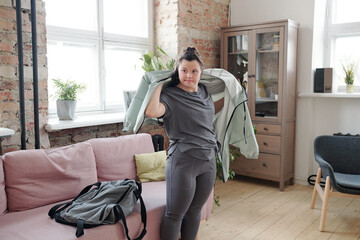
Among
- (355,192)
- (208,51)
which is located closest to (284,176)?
(355,192)

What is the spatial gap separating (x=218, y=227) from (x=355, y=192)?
1182mm

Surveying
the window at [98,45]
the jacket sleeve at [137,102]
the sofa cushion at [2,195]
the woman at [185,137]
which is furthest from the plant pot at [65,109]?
the woman at [185,137]

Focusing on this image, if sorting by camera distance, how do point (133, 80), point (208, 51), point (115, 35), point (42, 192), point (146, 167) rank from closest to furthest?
point (42, 192) → point (146, 167) → point (115, 35) → point (133, 80) → point (208, 51)

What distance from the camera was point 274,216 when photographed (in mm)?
3297

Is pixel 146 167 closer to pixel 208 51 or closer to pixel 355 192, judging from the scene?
pixel 355 192

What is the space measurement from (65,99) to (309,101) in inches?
112

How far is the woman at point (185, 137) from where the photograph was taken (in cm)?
202

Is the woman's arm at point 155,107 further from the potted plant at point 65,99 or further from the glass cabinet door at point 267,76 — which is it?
the glass cabinet door at point 267,76

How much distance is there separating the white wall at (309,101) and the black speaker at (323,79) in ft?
0.29

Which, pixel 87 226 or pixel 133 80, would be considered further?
pixel 133 80

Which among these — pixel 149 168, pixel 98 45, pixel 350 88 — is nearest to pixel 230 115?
pixel 149 168

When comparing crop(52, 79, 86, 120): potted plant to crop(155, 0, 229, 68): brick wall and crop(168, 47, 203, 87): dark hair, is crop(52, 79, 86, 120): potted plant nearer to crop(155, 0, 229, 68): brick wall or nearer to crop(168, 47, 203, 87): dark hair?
crop(168, 47, 203, 87): dark hair

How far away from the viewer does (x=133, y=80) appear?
3984 millimetres

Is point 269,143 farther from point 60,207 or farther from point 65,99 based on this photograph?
point 60,207
